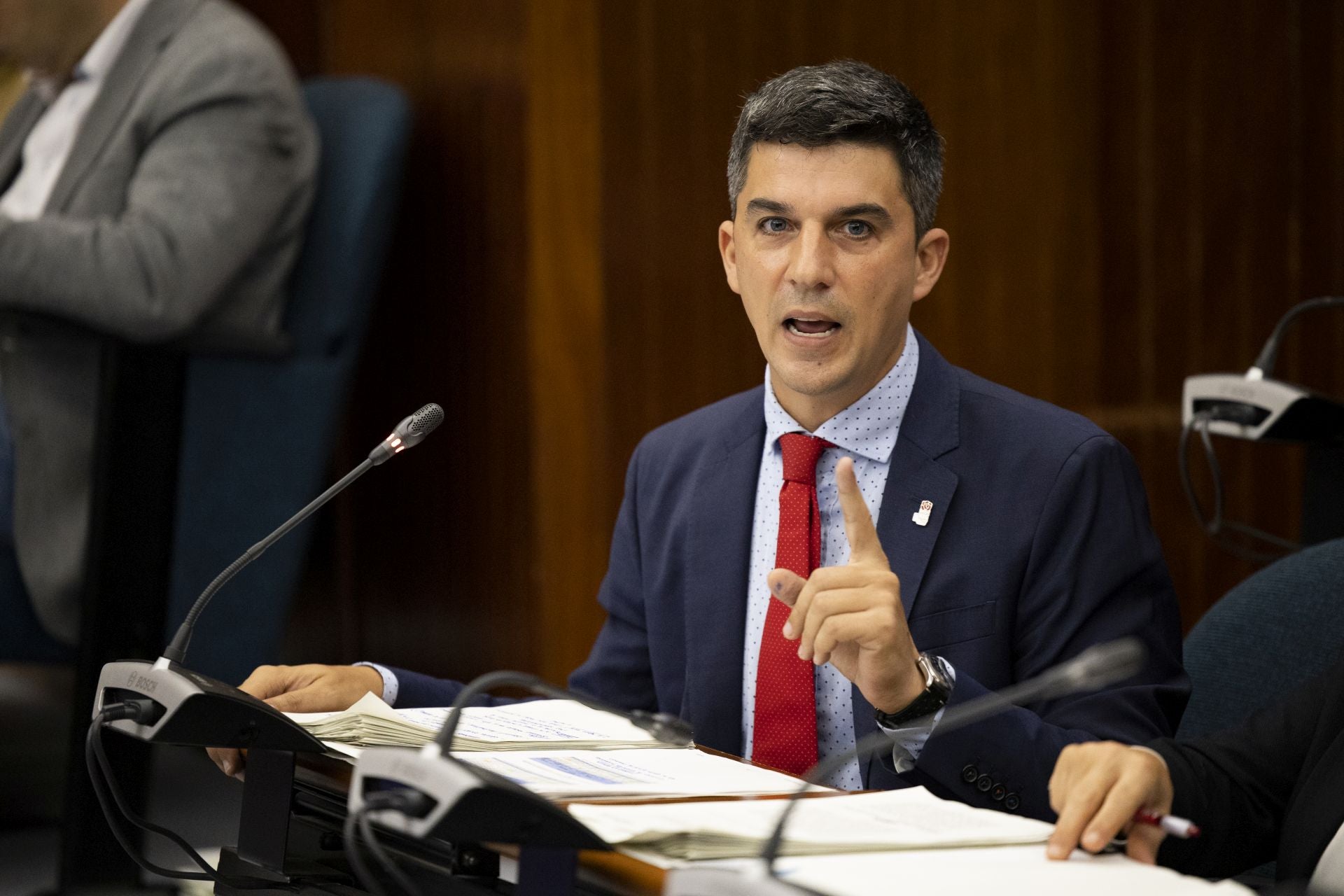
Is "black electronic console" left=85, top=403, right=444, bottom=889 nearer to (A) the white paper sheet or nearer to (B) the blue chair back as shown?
(A) the white paper sheet

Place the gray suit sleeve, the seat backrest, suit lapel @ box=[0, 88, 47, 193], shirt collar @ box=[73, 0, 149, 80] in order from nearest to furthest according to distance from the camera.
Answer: the seat backrest → the gray suit sleeve → shirt collar @ box=[73, 0, 149, 80] → suit lapel @ box=[0, 88, 47, 193]

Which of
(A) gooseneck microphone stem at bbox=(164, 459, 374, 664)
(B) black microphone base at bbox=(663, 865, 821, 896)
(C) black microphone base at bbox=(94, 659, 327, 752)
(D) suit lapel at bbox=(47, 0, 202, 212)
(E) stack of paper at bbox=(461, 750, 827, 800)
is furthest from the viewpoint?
(D) suit lapel at bbox=(47, 0, 202, 212)

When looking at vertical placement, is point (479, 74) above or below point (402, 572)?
above

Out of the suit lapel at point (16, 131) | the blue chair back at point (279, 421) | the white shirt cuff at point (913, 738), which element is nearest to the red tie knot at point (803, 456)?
the white shirt cuff at point (913, 738)

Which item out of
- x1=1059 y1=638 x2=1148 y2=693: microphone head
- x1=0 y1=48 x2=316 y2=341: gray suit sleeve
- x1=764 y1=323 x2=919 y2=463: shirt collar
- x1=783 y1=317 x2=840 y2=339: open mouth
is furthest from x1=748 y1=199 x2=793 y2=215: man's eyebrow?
x1=0 y1=48 x2=316 y2=341: gray suit sleeve

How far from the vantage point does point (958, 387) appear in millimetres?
1855

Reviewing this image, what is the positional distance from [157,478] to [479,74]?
1.02 metres

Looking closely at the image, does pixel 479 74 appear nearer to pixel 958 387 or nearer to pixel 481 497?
pixel 481 497

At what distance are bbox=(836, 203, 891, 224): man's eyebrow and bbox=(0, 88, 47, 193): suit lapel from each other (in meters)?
1.99

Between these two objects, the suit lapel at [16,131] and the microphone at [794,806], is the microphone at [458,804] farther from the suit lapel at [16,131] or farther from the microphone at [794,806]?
the suit lapel at [16,131]

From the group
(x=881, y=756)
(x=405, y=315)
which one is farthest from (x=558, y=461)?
(x=881, y=756)

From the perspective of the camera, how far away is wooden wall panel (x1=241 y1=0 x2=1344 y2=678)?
3078 millimetres

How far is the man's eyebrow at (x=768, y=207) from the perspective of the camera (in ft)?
5.83

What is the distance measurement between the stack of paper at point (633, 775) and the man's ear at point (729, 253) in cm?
67
